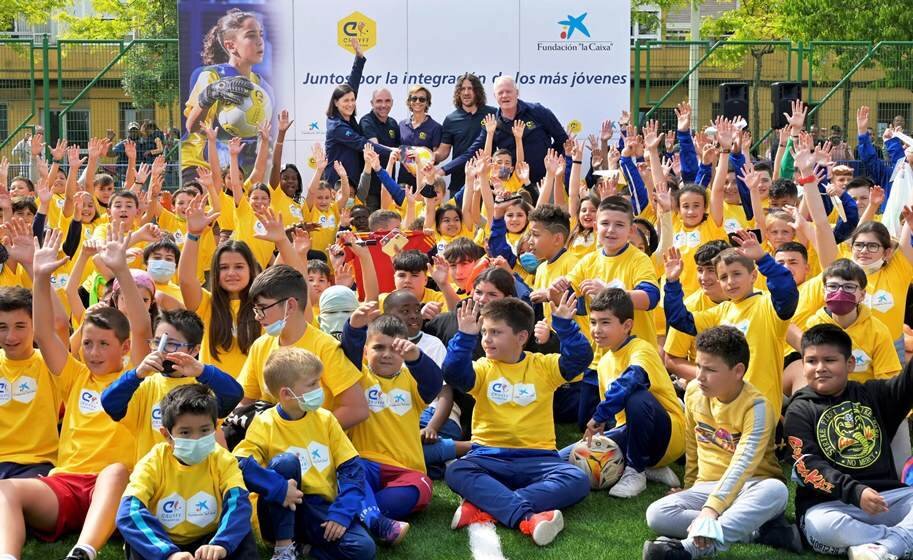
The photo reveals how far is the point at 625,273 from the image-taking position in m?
6.59

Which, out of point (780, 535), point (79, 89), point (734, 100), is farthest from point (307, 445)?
point (79, 89)


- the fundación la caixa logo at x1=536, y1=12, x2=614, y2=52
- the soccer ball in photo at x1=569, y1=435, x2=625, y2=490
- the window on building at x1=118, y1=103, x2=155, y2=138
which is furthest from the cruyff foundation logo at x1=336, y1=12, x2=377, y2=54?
the soccer ball in photo at x1=569, y1=435, x2=625, y2=490

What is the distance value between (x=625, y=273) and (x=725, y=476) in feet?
6.25

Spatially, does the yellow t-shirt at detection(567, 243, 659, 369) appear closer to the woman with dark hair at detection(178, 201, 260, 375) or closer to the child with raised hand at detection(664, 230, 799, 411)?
the child with raised hand at detection(664, 230, 799, 411)

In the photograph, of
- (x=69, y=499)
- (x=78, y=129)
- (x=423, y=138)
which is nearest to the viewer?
(x=69, y=499)

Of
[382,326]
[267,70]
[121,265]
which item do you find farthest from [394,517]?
[267,70]

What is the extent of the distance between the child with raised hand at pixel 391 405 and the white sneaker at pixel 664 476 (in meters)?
1.30

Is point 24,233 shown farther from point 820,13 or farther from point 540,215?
point 820,13

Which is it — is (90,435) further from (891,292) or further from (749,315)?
(891,292)

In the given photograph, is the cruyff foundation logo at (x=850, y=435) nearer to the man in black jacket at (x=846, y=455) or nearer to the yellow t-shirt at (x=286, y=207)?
the man in black jacket at (x=846, y=455)

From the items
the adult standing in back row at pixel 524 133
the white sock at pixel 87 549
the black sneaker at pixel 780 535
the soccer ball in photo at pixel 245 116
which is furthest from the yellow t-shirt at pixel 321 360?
the soccer ball in photo at pixel 245 116

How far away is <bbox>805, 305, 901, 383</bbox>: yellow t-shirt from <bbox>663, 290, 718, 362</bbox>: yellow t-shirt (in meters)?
0.96

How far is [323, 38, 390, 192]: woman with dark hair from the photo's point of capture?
11.4m

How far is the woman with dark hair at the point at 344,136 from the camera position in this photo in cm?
1145
